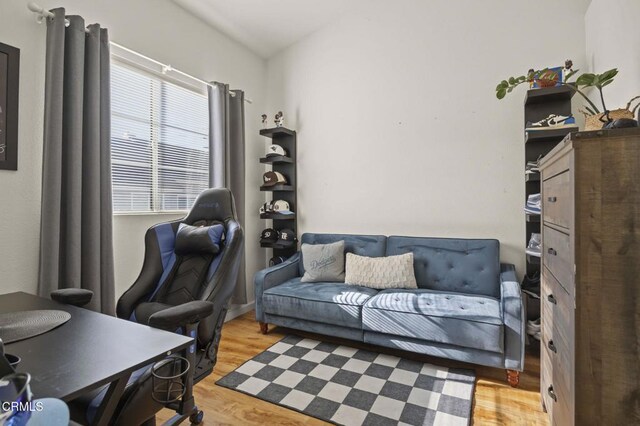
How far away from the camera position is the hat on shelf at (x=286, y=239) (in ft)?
11.3

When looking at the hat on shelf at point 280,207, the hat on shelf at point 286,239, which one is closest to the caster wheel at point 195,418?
the hat on shelf at point 286,239

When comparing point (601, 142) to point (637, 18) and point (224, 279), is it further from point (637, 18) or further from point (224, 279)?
point (224, 279)

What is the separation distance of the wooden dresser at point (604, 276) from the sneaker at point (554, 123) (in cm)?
146

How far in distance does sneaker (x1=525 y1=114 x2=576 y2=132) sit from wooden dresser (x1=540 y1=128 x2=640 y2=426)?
1.46m

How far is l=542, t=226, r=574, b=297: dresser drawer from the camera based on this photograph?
1116 millimetres

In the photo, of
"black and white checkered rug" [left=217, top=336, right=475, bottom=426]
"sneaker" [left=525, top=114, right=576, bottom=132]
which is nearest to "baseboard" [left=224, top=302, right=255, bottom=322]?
"black and white checkered rug" [left=217, top=336, right=475, bottom=426]

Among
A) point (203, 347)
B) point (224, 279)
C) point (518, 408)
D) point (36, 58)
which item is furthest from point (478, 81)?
point (36, 58)

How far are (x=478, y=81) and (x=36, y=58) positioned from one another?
3.23 m

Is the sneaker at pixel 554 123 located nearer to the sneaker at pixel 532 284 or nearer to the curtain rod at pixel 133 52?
the sneaker at pixel 532 284

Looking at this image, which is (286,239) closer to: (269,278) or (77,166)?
(269,278)

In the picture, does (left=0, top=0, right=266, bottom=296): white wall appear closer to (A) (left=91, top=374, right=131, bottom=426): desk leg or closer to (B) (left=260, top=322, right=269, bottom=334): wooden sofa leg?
(B) (left=260, top=322, right=269, bottom=334): wooden sofa leg

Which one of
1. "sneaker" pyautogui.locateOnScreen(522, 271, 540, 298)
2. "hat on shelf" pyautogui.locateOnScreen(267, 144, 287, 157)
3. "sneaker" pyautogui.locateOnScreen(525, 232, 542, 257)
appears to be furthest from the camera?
"hat on shelf" pyautogui.locateOnScreen(267, 144, 287, 157)

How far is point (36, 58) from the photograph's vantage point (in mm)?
1887

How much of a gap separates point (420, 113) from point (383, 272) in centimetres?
155
